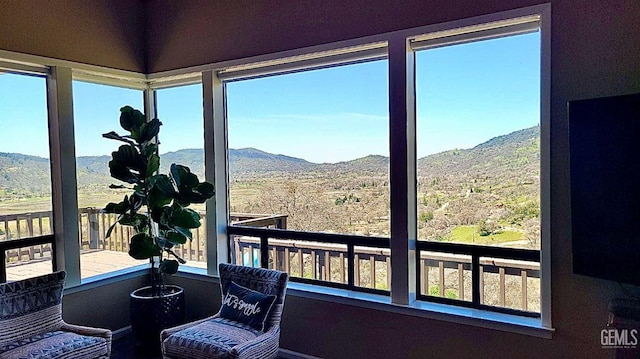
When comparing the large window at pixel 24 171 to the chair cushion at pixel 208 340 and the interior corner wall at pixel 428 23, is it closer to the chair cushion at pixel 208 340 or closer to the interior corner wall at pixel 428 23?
the interior corner wall at pixel 428 23

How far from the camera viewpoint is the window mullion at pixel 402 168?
3.14 m

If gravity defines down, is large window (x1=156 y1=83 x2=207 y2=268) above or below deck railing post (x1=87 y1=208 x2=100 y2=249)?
above

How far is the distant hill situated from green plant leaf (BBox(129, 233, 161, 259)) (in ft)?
3.06

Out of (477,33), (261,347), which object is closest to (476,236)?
(477,33)

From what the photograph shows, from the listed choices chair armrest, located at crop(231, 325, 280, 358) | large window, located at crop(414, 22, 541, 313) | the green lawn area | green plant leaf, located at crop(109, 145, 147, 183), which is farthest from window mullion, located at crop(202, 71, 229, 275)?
the green lawn area

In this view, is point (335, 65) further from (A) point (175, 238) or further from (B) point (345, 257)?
(A) point (175, 238)

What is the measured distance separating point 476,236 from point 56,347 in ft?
9.43

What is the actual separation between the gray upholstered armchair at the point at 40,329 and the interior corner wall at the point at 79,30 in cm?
183

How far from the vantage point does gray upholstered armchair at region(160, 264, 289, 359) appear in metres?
2.91

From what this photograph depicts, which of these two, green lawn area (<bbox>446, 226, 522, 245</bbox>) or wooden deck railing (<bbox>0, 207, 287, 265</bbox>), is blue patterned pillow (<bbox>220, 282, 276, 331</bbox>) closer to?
wooden deck railing (<bbox>0, 207, 287, 265</bbox>)

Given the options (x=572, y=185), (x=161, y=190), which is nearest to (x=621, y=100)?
(x=572, y=185)

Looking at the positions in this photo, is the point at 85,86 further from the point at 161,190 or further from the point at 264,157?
the point at 264,157

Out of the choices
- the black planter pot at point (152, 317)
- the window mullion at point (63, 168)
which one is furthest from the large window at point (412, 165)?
the window mullion at point (63, 168)

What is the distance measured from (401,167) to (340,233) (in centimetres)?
80
